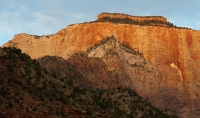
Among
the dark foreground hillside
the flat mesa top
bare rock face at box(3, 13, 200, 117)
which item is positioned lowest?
the dark foreground hillside

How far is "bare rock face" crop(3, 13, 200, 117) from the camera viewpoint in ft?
278

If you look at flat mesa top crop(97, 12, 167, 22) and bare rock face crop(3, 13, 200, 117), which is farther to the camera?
flat mesa top crop(97, 12, 167, 22)

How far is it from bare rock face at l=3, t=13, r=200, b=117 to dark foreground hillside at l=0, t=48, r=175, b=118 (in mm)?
45683

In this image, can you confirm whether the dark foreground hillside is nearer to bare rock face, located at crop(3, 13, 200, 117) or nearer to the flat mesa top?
bare rock face, located at crop(3, 13, 200, 117)

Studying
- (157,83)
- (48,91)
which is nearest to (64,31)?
(157,83)

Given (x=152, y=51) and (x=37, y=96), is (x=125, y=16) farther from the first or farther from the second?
(x=37, y=96)


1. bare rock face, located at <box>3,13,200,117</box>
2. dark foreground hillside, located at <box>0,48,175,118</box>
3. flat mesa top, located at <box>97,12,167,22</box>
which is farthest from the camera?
flat mesa top, located at <box>97,12,167,22</box>

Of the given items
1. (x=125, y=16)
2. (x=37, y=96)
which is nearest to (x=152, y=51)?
(x=125, y=16)

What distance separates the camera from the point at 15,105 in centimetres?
2611

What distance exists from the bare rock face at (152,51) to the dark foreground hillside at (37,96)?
150 feet

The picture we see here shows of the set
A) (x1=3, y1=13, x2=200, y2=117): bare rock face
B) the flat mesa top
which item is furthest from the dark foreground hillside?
the flat mesa top

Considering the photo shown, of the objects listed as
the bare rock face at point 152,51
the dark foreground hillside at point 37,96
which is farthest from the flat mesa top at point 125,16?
the dark foreground hillside at point 37,96

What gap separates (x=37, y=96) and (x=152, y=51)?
2546 inches

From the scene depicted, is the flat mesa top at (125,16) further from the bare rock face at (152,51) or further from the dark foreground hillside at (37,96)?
the dark foreground hillside at (37,96)
